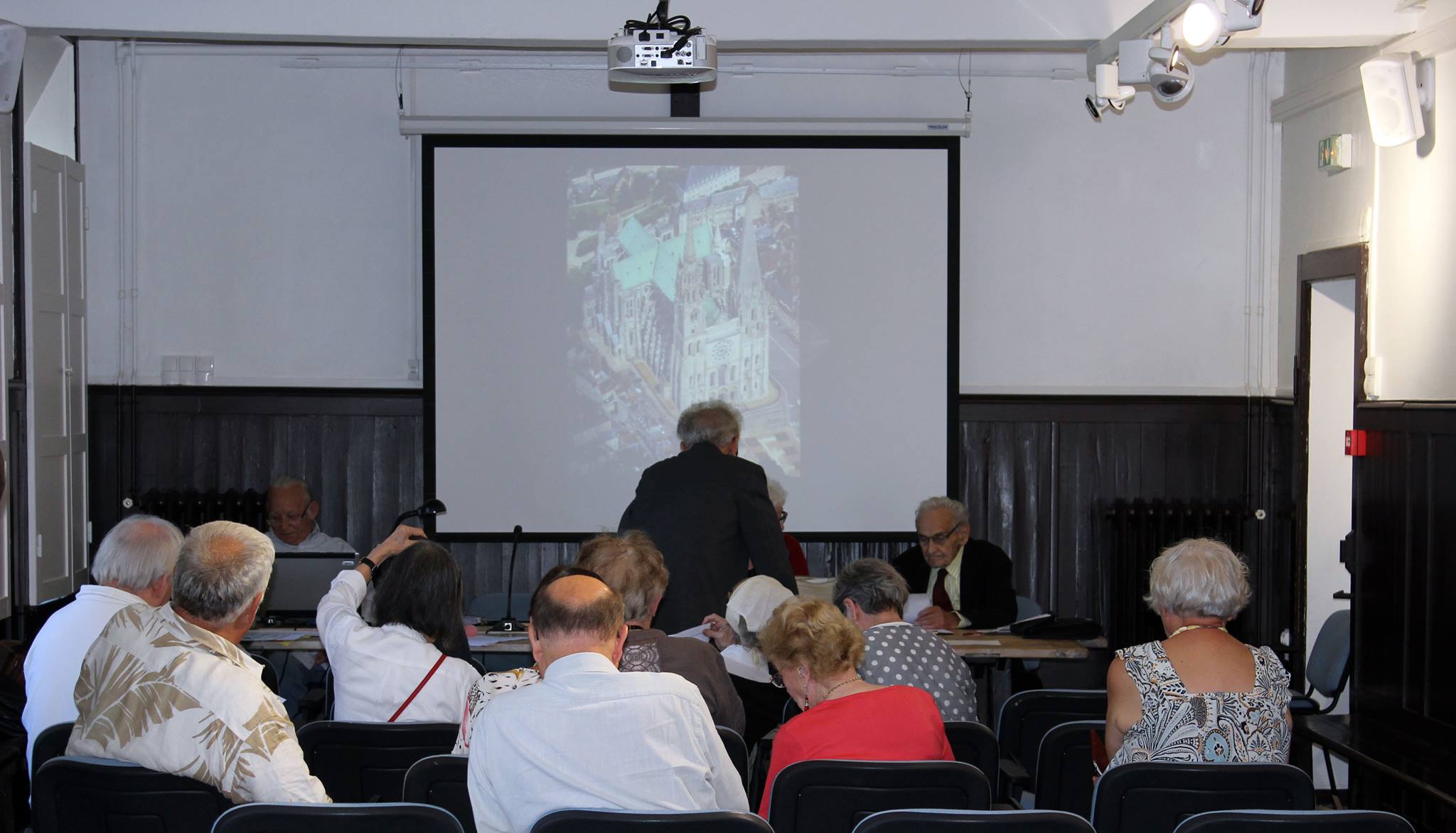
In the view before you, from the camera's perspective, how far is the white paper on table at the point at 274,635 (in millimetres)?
4781

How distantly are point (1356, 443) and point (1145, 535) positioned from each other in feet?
5.07

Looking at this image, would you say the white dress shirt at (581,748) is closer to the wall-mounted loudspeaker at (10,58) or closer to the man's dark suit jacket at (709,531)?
the man's dark suit jacket at (709,531)

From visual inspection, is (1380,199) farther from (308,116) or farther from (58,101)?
(58,101)

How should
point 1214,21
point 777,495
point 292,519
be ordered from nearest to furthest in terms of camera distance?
point 1214,21, point 292,519, point 777,495

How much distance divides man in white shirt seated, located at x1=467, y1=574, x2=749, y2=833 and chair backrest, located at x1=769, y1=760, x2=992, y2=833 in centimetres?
36

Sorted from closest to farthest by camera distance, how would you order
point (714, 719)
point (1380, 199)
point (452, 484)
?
point (714, 719) < point (1380, 199) < point (452, 484)

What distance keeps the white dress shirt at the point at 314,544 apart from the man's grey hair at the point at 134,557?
101 inches

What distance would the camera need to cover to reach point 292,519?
19.5ft

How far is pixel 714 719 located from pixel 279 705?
4.03 ft

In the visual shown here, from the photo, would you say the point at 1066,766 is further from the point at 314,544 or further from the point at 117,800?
the point at 314,544

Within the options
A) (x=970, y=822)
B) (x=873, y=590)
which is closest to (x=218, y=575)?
(x=970, y=822)

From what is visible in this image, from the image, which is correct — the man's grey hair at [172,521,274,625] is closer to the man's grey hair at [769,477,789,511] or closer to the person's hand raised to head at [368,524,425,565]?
the person's hand raised to head at [368,524,425,565]

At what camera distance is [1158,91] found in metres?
5.06

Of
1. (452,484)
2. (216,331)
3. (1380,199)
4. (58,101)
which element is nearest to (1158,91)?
(1380,199)
